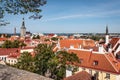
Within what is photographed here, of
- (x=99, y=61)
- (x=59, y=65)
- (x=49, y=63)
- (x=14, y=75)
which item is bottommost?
(x=99, y=61)

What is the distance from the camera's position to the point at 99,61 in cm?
3338

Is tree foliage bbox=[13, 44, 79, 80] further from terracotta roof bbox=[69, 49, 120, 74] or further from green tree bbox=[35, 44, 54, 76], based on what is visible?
terracotta roof bbox=[69, 49, 120, 74]

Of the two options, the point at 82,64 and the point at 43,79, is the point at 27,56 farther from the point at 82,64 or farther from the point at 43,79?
the point at 43,79

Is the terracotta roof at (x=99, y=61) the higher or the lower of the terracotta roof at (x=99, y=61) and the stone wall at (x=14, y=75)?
the lower

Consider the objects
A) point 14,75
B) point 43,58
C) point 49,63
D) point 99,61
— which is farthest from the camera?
point 99,61

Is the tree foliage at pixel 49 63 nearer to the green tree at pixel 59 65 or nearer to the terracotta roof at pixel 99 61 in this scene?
the green tree at pixel 59 65

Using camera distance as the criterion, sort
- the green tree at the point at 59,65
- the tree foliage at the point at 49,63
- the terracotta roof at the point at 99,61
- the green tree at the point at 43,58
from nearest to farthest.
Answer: the green tree at the point at 59,65 → the tree foliage at the point at 49,63 → the green tree at the point at 43,58 → the terracotta roof at the point at 99,61

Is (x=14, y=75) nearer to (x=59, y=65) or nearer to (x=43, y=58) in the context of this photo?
(x=59, y=65)

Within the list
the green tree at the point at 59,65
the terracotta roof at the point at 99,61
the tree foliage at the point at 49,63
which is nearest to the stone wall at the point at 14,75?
the tree foliage at the point at 49,63

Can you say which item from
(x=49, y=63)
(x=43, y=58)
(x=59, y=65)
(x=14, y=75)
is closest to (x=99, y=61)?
→ (x=59, y=65)

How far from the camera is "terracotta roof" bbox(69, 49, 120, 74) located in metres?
30.9

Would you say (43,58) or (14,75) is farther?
(43,58)

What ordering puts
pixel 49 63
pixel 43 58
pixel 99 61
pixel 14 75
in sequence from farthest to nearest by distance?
pixel 99 61
pixel 43 58
pixel 49 63
pixel 14 75

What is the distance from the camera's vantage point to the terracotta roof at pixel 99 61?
3085 centimetres
